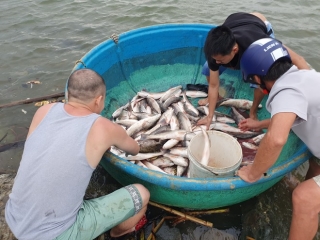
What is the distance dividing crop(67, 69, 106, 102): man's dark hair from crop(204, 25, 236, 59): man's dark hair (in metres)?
1.47

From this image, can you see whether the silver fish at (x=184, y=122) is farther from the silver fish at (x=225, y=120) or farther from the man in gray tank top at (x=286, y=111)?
the man in gray tank top at (x=286, y=111)

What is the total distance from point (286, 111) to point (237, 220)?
1.87 m

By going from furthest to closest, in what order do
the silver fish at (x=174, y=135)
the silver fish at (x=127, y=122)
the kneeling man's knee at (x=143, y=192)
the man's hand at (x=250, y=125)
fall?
the silver fish at (x=127, y=122) < the man's hand at (x=250, y=125) < the silver fish at (x=174, y=135) < the kneeling man's knee at (x=143, y=192)

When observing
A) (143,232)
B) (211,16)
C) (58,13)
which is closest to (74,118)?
(143,232)

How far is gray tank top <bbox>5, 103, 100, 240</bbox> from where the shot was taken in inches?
96.1

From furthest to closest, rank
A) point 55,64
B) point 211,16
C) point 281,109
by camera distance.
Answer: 1. point 211,16
2. point 55,64
3. point 281,109

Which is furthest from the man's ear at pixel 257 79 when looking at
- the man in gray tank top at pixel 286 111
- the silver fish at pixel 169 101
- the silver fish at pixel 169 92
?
the silver fish at pixel 169 92

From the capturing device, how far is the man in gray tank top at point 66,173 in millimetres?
2449

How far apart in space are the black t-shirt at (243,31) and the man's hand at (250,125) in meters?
1.03

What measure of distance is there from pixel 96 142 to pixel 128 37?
10.7 ft

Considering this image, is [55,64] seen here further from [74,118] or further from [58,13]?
[74,118]

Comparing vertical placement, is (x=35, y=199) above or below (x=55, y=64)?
above

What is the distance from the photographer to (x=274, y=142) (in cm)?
242

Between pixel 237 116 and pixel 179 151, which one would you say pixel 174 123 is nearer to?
pixel 179 151
